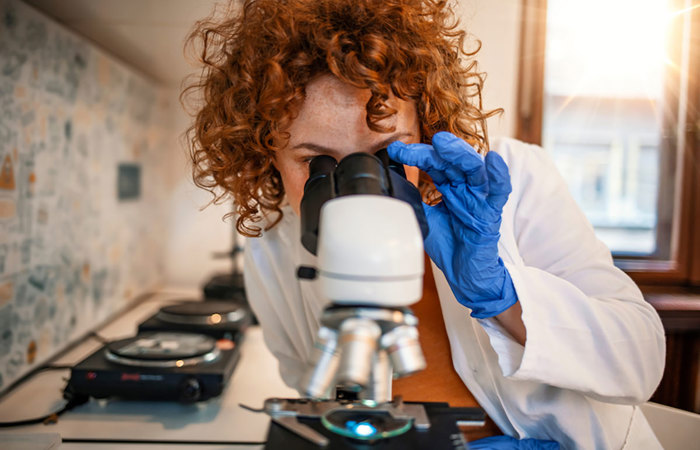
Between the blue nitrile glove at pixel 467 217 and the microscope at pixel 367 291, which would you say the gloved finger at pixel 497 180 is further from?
the microscope at pixel 367 291

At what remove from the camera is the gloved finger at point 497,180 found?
2.34 ft

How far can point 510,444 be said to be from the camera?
937 mm

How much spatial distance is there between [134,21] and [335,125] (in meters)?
0.91

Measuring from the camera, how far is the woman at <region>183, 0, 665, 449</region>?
2.60 feet

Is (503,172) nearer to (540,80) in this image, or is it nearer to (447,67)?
(447,67)

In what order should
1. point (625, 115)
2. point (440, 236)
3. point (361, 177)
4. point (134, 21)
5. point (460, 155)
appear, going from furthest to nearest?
point (625, 115) → point (134, 21) → point (440, 236) → point (460, 155) → point (361, 177)

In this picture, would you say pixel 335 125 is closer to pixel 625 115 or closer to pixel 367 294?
pixel 367 294

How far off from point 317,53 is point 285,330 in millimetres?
813

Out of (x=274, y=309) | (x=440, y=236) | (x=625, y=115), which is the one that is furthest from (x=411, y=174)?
A: (x=625, y=115)

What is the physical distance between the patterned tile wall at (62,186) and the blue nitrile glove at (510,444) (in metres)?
1.20

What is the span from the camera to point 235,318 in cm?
167

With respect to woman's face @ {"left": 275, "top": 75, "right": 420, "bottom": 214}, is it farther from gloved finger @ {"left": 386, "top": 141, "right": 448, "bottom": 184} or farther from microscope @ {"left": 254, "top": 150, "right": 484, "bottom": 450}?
microscope @ {"left": 254, "top": 150, "right": 484, "bottom": 450}

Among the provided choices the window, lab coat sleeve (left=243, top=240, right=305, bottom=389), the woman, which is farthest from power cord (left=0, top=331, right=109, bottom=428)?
the window

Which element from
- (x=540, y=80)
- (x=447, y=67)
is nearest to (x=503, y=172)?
(x=447, y=67)
